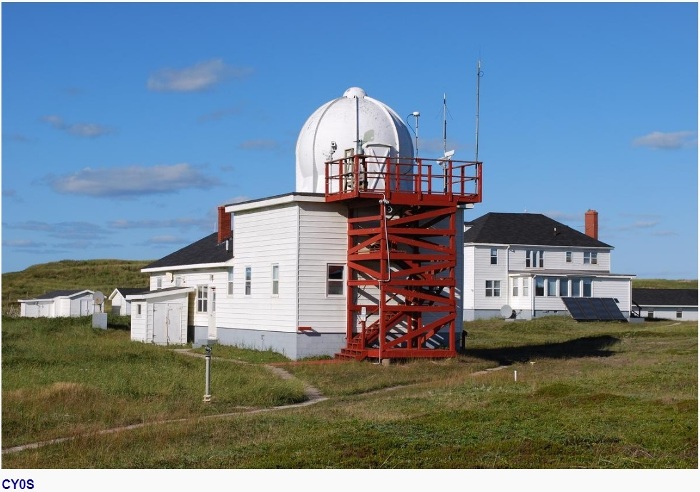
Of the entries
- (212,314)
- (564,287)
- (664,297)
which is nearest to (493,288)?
(564,287)

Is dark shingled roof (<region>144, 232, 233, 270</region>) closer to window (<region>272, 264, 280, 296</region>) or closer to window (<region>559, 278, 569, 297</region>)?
window (<region>272, 264, 280, 296</region>)

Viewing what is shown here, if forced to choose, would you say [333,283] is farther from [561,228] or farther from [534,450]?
[561,228]

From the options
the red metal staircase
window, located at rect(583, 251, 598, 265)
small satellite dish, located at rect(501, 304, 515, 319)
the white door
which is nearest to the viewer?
the red metal staircase

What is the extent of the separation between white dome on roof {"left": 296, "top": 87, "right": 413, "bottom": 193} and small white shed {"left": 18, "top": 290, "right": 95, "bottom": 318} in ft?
135

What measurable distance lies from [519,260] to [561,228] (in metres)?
5.27

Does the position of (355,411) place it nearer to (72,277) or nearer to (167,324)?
(167,324)

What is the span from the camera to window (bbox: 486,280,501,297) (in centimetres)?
6981

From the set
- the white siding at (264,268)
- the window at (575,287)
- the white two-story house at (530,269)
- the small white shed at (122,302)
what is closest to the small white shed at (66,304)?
the small white shed at (122,302)

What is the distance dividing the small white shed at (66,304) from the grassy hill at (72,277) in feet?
39.4

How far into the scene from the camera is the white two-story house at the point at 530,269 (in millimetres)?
69062

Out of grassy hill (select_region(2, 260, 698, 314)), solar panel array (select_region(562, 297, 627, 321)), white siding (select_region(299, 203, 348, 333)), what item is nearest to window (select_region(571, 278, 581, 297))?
solar panel array (select_region(562, 297, 627, 321))

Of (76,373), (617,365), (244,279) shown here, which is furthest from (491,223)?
(76,373)

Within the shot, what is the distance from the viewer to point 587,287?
71.5 m

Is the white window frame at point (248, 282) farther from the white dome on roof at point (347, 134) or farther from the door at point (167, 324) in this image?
the door at point (167, 324)
